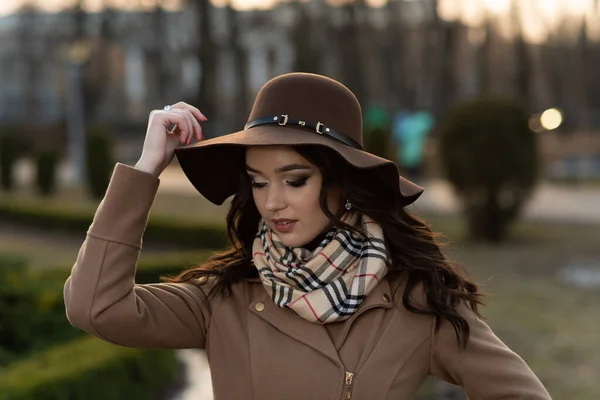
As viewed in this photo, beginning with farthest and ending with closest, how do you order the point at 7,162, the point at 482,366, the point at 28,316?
the point at 7,162, the point at 28,316, the point at 482,366

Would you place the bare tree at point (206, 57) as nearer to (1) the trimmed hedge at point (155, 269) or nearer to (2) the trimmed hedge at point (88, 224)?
(2) the trimmed hedge at point (88, 224)

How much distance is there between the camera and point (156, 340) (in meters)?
2.11

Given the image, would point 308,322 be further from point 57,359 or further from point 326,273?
point 57,359

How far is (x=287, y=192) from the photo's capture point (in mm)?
2047

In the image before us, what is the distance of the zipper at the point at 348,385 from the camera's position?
6.52ft

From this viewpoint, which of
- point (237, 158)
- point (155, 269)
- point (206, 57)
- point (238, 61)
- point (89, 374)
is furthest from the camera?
point (238, 61)

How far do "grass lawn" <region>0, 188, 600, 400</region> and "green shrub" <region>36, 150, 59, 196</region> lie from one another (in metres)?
4.61

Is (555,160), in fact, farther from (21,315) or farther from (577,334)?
(21,315)

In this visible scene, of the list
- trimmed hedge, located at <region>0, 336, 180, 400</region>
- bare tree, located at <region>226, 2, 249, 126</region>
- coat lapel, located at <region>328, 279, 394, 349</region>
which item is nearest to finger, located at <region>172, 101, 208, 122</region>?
coat lapel, located at <region>328, 279, 394, 349</region>

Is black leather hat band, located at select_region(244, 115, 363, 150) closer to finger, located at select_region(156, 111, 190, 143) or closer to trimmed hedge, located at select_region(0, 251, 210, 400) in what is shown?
finger, located at select_region(156, 111, 190, 143)

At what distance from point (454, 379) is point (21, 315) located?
4.65 metres

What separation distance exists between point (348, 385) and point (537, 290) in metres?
7.25

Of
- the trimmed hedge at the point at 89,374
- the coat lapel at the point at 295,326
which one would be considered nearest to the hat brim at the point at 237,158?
the coat lapel at the point at 295,326

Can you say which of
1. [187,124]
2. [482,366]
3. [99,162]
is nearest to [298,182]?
[187,124]
